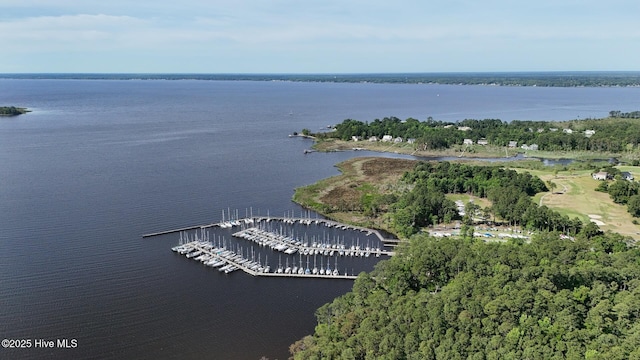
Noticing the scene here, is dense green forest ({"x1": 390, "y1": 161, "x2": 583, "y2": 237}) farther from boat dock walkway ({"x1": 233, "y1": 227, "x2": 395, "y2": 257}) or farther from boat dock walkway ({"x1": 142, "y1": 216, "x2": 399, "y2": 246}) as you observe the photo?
boat dock walkway ({"x1": 233, "y1": 227, "x2": 395, "y2": 257})

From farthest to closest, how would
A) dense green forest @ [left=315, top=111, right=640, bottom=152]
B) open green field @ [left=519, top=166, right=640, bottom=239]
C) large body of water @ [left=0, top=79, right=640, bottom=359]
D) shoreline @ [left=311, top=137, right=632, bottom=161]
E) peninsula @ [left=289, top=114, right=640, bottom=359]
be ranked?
dense green forest @ [left=315, top=111, right=640, bottom=152] < shoreline @ [left=311, top=137, right=632, bottom=161] < open green field @ [left=519, top=166, right=640, bottom=239] < large body of water @ [left=0, top=79, right=640, bottom=359] < peninsula @ [left=289, top=114, right=640, bottom=359]

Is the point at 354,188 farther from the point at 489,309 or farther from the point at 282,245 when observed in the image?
the point at 489,309

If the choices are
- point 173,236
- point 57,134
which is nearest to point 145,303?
point 173,236

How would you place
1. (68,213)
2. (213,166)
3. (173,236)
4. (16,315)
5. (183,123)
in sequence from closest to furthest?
1. (16,315)
2. (173,236)
3. (68,213)
4. (213,166)
5. (183,123)

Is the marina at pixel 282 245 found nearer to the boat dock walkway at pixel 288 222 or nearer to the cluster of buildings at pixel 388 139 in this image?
the boat dock walkway at pixel 288 222

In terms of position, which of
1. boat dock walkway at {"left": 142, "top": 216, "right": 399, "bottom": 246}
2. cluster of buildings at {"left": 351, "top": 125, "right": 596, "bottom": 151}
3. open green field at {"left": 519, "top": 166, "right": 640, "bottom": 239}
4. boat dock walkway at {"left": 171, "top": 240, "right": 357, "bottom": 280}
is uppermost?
cluster of buildings at {"left": 351, "top": 125, "right": 596, "bottom": 151}

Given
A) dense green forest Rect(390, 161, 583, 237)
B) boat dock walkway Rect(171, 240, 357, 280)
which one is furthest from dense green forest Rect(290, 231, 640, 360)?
dense green forest Rect(390, 161, 583, 237)

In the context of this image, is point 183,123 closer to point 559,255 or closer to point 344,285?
point 344,285
